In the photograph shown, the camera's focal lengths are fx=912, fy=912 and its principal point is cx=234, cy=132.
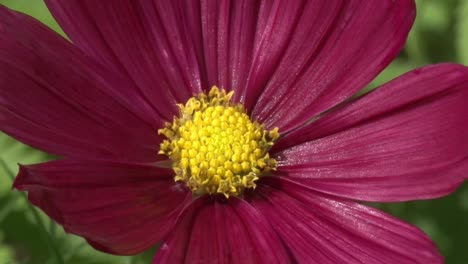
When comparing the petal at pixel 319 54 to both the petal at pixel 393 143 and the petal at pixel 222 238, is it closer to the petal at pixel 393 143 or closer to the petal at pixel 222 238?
the petal at pixel 393 143

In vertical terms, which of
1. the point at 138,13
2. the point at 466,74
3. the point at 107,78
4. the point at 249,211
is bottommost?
the point at 249,211

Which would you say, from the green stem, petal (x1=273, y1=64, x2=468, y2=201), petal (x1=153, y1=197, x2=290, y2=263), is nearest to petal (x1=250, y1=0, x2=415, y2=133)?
petal (x1=273, y1=64, x2=468, y2=201)


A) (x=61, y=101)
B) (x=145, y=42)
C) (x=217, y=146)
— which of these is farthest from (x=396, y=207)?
(x=61, y=101)

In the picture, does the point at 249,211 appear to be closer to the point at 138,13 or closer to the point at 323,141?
the point at 323,141

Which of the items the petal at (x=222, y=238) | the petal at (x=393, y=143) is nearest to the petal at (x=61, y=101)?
the petal at (x=222, y=238)

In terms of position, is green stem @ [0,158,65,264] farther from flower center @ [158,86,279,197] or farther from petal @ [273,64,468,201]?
petal @ [273,64,468,201]

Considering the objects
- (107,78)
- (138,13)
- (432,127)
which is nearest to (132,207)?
(107,78)
